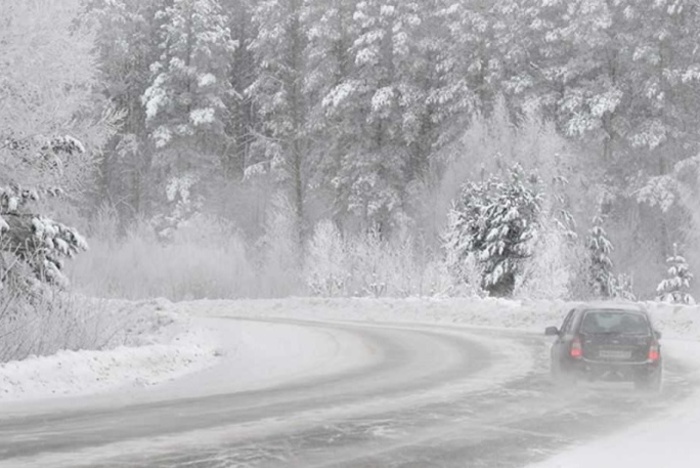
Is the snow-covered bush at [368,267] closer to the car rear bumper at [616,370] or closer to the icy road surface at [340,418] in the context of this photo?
the icy road surface at [340,418]

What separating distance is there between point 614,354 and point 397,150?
141 feet

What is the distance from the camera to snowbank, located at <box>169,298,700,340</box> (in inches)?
1231

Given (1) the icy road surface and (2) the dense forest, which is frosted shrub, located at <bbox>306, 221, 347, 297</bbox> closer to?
(2) the dense forest

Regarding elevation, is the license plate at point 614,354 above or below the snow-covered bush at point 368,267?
below

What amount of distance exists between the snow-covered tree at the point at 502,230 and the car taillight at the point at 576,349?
25.8m

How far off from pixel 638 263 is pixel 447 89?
1445 centimetres

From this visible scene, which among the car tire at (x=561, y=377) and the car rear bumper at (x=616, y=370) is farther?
the car tire at (x=561, y=377)

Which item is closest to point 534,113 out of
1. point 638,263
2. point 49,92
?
point 638,263

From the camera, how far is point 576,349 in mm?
16422

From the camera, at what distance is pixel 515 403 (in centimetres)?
1500

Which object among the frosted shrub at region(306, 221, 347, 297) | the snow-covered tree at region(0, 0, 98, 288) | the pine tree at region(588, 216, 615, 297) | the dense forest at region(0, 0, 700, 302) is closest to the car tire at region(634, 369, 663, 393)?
the snow-covered tree at region(0, 0, 98, 288)

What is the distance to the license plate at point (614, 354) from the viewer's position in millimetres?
16266

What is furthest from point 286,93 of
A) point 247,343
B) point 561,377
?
point 561,377

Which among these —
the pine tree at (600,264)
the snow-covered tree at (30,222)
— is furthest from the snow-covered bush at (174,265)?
the snow-covered tree at (30,222)
